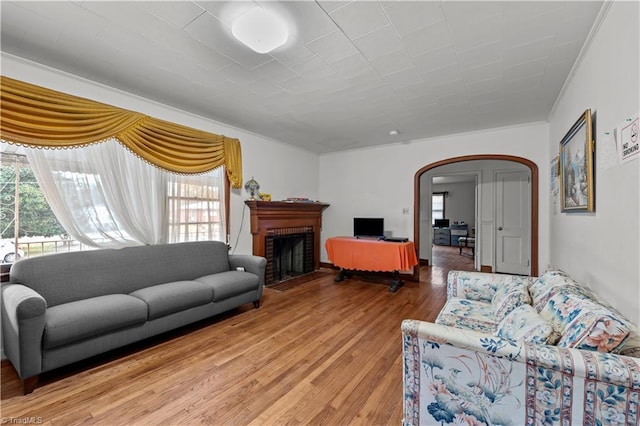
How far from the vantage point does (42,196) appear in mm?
2453

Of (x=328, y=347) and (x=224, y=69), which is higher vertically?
(x=224, y=69)

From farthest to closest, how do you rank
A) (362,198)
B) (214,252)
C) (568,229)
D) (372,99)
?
1. (362,198)
2. (214,252)
3. (372,99)
4. (568,229)

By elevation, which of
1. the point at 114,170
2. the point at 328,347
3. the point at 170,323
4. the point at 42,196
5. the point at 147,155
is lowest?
the point at 328,347

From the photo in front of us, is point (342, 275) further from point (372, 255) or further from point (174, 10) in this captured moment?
point (174, 10)

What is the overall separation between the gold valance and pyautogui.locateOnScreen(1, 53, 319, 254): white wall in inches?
6.3

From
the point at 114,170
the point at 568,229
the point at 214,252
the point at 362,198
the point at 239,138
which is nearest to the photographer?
the point at 568,229

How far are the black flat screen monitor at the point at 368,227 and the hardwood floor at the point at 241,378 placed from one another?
2.01m

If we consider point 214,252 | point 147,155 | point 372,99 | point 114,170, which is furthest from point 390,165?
point 114,170

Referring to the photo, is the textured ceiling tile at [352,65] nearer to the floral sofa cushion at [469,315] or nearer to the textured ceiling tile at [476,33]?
the textured ceiling tile at [476,33]

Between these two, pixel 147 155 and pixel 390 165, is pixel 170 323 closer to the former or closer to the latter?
pixel 147 155

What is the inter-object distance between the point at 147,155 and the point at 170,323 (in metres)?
1.84

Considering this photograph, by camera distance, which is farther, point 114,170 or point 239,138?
point 239,138

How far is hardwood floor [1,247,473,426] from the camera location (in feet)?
5.41

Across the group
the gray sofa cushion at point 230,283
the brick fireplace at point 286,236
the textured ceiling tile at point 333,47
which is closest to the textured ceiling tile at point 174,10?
the textured ceiling tile at point 333,47
